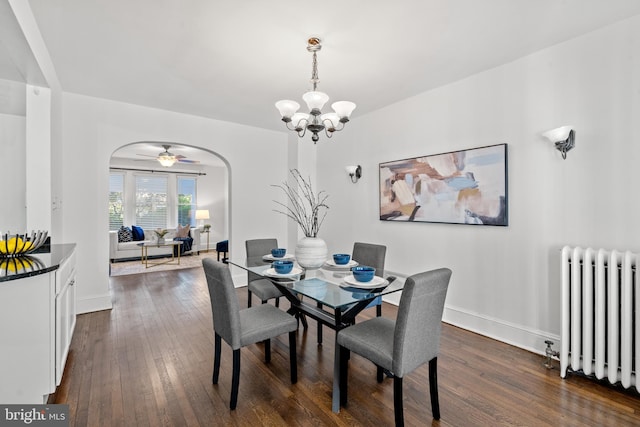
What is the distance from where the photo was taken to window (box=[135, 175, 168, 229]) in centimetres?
843

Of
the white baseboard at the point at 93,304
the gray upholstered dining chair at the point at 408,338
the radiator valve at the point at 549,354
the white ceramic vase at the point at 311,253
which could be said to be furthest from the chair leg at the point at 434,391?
the white baseboard at the point at 93,304

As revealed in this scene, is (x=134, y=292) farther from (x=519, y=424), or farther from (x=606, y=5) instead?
(x=606, y=5)

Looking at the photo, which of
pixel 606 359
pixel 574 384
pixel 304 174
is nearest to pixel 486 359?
pixel 574 384

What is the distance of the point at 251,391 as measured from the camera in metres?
2.16

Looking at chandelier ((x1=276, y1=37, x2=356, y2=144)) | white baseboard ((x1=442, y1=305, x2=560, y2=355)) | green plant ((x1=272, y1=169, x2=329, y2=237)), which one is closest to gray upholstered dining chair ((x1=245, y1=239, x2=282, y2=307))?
chandelier ((x1=276, y1=37, x2=356, y2=144))

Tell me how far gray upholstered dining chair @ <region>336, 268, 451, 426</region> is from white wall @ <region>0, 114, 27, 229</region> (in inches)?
125

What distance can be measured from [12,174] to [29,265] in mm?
1568

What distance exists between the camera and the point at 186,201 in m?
9.19

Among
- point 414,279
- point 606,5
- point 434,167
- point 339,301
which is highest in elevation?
point 606,5

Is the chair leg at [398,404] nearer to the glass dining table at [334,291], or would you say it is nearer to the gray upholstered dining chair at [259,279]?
the glass dining table at [334,291]

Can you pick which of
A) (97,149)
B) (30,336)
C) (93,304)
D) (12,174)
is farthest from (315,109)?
(93,304)

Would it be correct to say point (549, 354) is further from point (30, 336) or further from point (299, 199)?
point (299, 199)

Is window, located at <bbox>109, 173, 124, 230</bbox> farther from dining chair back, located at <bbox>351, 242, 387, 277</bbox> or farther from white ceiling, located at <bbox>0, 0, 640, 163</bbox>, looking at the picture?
dining chair back, located at <bbox>351, 242, 387, 277</bbox>

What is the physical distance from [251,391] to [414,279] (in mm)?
1454
